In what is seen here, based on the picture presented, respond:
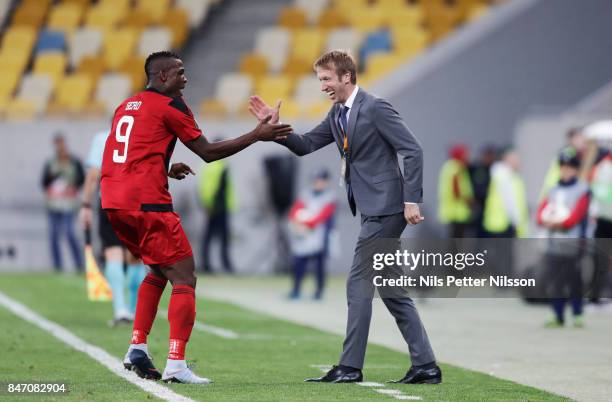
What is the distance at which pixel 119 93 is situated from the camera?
88.7 ft

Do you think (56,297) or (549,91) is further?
(549,91)

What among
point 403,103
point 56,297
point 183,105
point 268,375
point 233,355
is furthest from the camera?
point 403,103

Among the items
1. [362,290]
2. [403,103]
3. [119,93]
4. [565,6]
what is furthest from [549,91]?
[362,290]

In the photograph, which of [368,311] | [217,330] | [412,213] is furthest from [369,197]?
[217,330]

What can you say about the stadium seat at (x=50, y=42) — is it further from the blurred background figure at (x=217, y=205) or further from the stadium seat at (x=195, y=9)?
the blurred background figure at (x=217, y=205)

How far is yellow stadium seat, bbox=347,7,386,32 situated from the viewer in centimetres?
2825

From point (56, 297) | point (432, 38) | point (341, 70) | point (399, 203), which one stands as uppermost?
point (432, 38)

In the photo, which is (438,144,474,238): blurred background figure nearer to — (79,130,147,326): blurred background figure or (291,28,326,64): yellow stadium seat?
(291,28,326,64): yellow stadium seat

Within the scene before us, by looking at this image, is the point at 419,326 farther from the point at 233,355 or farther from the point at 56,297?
the point at 56,297

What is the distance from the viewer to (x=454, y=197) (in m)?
22.3

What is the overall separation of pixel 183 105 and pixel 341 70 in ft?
3.48

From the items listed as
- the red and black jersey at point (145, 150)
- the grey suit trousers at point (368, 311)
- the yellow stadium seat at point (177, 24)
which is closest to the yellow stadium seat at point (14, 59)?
the yellow stadium seat at point (177, 24)

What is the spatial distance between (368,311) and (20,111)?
17.3m

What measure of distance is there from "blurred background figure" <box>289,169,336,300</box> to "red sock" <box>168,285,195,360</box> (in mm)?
10297
